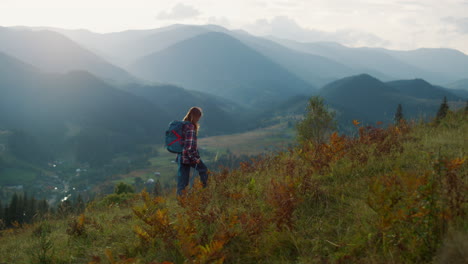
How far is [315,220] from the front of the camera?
4.39 m

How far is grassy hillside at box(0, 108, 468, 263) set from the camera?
10.3ft

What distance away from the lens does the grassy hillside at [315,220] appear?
3141 mm

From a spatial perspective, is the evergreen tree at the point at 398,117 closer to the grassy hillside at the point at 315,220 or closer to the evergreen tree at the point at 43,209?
the grassy hillside at the point at 315,220

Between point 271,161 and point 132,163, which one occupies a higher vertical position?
point 271,161

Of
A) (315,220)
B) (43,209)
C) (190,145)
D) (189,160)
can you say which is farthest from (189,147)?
(43,209)

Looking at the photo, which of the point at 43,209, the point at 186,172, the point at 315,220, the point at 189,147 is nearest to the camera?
the point at 315,220

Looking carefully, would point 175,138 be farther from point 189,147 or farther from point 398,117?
point 398,117

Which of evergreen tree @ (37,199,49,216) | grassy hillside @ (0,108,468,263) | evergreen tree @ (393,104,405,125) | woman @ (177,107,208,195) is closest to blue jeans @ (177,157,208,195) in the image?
woman @ (177,107,208,195)

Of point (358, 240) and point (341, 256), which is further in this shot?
point (358, 240)

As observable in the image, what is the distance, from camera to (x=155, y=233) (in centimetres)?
456

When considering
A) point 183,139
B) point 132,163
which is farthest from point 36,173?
point 183,139

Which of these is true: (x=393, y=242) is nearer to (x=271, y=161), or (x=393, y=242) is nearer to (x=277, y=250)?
(x=277, y=250)

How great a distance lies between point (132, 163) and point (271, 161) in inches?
7969

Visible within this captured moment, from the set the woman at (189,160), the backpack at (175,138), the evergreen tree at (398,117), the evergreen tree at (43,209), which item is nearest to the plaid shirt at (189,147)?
the woman at (189,160)
